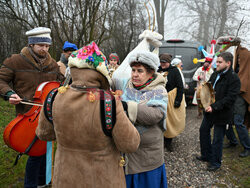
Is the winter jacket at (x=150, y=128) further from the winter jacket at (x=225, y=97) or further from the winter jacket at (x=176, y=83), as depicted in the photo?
the winter jacket at (x=176, y=83)

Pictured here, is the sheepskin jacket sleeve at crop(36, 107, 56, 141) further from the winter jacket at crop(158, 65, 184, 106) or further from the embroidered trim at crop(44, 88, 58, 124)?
the winter jacket at crop(158, 65, 184, 106)

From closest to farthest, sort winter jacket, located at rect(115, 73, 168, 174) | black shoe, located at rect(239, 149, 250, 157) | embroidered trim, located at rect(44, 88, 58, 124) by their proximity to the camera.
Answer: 1. embroidered trim, located at rect(44, 88, 58, 124)
2. winter jacket, located at rect(115, 73, 168, 174)
3. black shoe, located at rect(239, 149, 250, 157)

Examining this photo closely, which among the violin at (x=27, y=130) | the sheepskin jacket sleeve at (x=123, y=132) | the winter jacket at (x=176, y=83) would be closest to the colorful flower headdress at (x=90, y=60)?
the sheepskin jacket sleeve at (x=123, y=132)

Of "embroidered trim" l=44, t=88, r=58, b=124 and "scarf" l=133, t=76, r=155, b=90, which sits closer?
"embroidered trim" l=44, t=88, r=58, b=124

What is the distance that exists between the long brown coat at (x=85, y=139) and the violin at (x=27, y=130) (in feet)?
2.28

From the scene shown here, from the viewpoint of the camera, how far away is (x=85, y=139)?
1.28 meters

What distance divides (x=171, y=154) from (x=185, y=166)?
1.40 ft

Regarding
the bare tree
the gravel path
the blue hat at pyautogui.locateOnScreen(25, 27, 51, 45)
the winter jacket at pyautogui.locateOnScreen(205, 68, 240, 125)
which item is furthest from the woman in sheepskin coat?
the bare tree

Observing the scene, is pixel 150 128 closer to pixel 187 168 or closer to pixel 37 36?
pixel 37 36

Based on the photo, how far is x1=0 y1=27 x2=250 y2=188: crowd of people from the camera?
125 centimetres

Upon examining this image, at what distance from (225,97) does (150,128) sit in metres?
1.65

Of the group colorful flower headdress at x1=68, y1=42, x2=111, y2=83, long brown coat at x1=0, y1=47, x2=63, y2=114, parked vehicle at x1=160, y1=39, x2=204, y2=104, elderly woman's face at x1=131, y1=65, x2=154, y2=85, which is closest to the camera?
colorful flower headdress at x1=68, y1=42, x2=111, y2=83

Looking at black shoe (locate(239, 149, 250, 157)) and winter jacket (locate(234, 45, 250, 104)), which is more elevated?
winter jacket (locate(234, 45, 250, 104))

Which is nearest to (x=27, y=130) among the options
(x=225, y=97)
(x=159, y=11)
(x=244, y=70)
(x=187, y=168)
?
(x=187, y=168)
